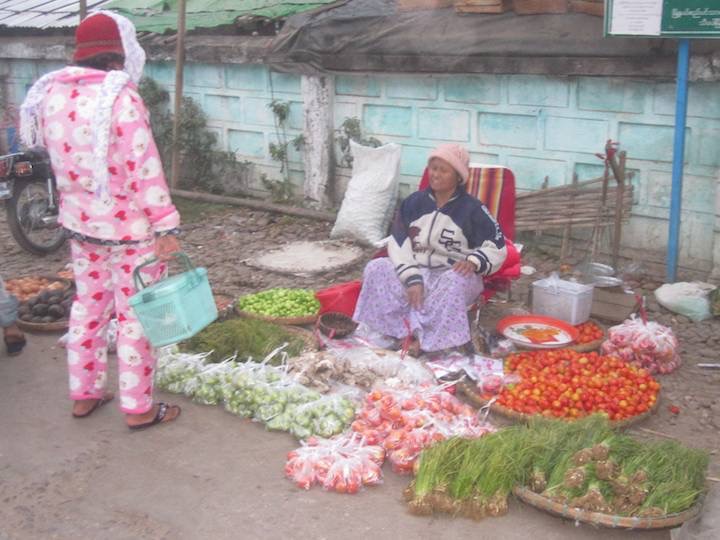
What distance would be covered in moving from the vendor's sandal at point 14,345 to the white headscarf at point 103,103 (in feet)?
5.71

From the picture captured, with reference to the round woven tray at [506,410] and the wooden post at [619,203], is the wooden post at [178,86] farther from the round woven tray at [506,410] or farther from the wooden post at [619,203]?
the round woven tray at [506,410]

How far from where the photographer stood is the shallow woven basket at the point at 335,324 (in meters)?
5.50

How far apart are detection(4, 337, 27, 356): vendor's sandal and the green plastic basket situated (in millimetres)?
1823

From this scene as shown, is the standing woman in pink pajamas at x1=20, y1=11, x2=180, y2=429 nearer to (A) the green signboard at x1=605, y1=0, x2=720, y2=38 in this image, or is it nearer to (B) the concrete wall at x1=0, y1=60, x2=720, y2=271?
(A) the green signboard at x1=605, y1=0, x2=720, y2=38

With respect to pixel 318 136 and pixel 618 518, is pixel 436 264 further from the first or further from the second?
pixel 318 136

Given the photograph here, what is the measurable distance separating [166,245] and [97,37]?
1.00 m

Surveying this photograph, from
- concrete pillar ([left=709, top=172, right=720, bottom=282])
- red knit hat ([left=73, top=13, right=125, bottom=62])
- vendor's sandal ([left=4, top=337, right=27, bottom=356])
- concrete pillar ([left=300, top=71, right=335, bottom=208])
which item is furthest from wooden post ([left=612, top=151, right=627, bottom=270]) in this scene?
vendor's sandal ([left=4, top=337, right=27, bottom=356])

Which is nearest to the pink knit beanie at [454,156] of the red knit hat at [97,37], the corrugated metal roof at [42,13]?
the red knit hat at [97,37]

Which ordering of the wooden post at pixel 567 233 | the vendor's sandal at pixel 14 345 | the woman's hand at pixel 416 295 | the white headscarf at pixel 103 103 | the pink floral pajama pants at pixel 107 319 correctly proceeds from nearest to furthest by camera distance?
the white headscarf at pixel 103 103 → the pink floral pajama pants at pixel 107 319 → the woman's hand at pixel 416 295 → the vendor's sandal at pixel 14 345 → the wooden post at pixel 567 233

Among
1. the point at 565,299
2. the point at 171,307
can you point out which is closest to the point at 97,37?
the point at 171,307

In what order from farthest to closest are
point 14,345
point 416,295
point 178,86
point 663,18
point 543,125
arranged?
point 178,86, point 543,125, point 663,18, point 14,345, point 416,295

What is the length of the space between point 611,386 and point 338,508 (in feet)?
5.44

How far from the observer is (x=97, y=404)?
4.66m

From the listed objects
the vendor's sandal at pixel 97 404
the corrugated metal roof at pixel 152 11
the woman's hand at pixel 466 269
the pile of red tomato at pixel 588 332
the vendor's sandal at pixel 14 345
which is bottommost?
the vendor's sandal at pixel 97 404
